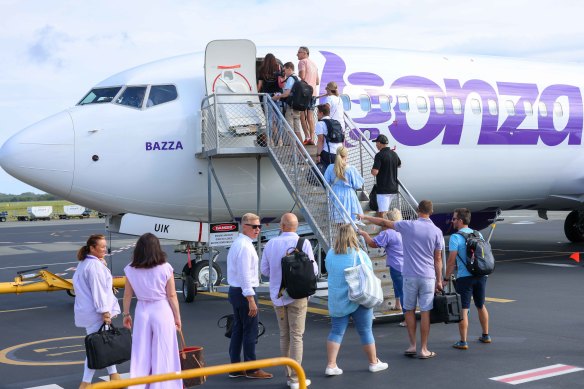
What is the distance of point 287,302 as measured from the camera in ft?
27.7

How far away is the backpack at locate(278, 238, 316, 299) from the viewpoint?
326 inches

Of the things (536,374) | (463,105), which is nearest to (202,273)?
(463,105)

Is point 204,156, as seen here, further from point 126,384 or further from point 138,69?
point 126,384

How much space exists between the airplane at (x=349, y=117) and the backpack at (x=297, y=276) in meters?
5.73

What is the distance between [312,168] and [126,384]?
798 cm

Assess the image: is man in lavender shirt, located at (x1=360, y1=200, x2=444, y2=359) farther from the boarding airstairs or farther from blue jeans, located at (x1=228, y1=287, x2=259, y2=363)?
the boarding airstairs

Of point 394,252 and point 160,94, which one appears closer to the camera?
point 394,252

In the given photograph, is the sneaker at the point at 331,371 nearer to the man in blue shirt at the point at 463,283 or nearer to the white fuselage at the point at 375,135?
the man in blue shirt at the point at 463,283

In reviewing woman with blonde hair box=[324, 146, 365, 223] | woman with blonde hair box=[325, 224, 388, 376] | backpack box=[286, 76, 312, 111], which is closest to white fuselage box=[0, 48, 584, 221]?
backpack box=[286, 76, 312, 111]

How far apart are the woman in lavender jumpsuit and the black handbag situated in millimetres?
423

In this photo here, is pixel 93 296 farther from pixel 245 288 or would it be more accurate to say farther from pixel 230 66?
pixel 230 66

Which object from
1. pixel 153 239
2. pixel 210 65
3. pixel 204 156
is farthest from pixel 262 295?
pixel 153 239

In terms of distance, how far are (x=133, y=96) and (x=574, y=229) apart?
1681cm

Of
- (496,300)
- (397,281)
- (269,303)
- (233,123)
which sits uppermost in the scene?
(233,123)
